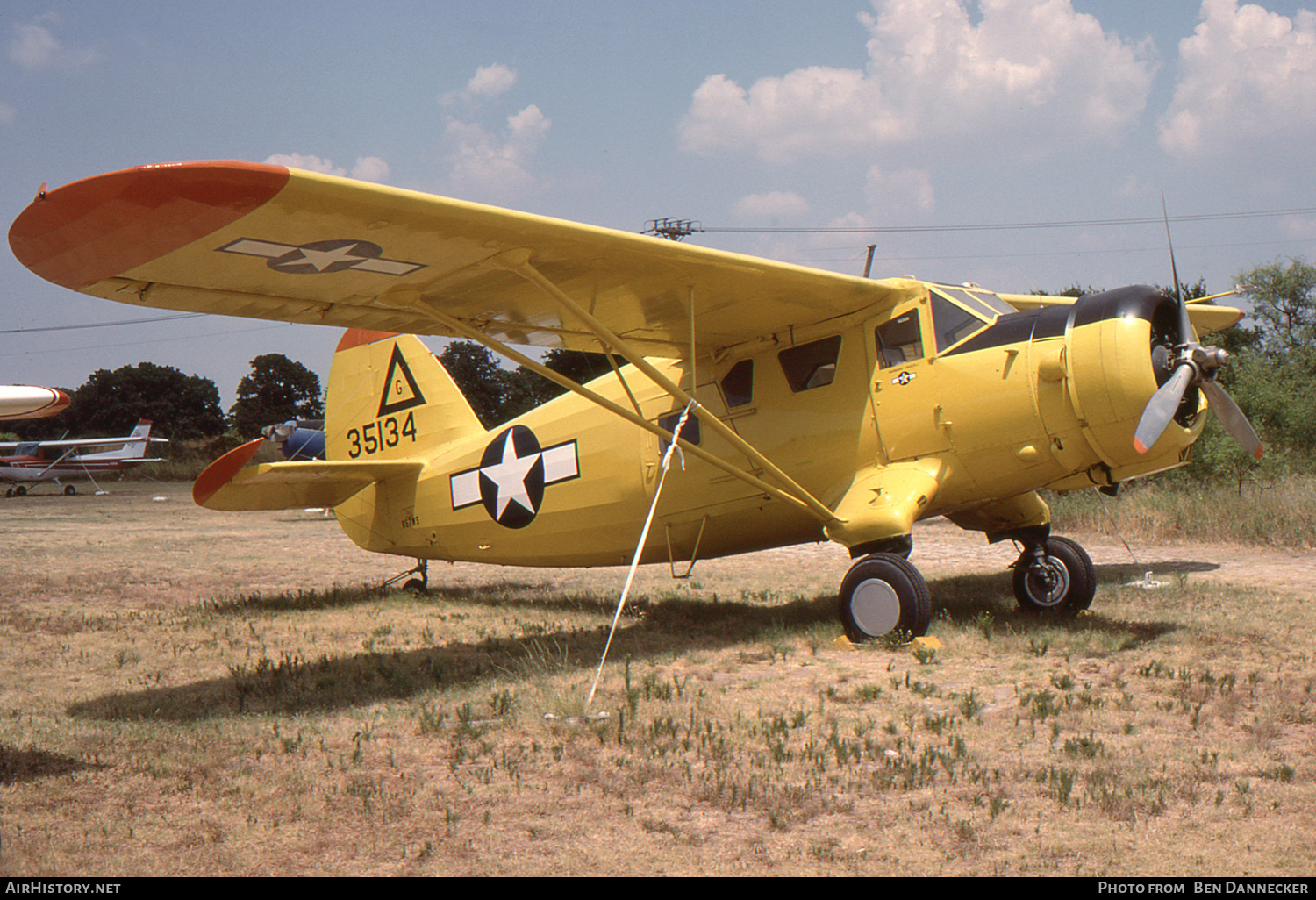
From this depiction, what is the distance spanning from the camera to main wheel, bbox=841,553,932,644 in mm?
6840

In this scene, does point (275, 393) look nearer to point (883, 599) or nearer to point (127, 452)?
point (127, 452)

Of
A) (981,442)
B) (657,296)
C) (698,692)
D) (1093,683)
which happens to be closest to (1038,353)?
(981,442)

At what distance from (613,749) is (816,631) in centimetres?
325

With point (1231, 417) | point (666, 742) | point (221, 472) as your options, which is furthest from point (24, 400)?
point (1231, 417)

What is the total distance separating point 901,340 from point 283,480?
6.02m

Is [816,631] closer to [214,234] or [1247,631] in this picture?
[1247,631]

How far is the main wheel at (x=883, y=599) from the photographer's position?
684 centimetres

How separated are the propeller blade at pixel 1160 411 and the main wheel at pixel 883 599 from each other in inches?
69.0

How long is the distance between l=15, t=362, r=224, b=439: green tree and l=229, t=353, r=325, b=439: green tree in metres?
3.15

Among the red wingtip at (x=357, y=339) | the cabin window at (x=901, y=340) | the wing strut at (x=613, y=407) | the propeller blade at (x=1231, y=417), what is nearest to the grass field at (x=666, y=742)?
the wing strut at (x=613, y=407)

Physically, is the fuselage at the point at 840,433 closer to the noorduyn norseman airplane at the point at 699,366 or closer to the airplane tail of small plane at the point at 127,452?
the noorduyn norseman airplane at the point at 699,366

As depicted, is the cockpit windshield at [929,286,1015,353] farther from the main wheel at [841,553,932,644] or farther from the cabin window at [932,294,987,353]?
the main wheel at [841,553,932,644]

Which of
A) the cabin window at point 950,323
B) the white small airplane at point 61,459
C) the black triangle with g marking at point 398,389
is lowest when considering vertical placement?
the cabin window at point 950,323

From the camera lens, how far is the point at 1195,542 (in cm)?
1416
